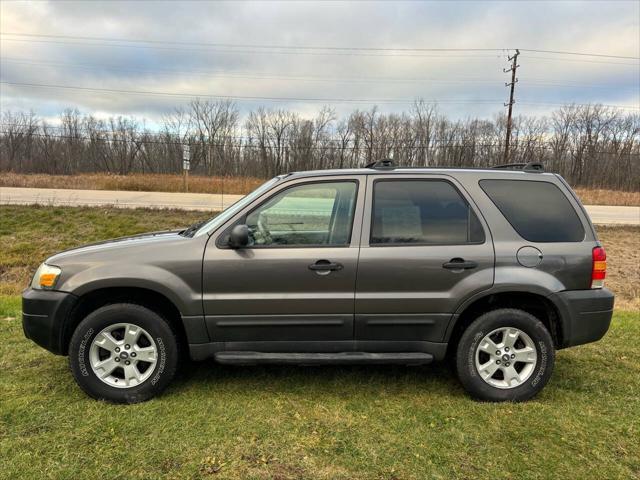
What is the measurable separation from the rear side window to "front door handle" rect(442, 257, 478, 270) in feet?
1.60

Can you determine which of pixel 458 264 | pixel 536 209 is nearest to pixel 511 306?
pixel 458 264

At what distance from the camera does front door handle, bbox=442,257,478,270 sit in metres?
3.35

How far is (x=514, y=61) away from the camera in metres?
33.3

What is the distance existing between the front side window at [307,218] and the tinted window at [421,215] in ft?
0.78

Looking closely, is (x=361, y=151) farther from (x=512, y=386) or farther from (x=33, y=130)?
(x=512, y=386)

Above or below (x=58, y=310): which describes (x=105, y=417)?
below

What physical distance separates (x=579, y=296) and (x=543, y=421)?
100 centimetres

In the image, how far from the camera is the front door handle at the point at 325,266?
330 centimetres

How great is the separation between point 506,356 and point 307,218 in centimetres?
196

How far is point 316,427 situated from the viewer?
3.07 metres

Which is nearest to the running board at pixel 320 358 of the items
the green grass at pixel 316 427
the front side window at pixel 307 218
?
the green grass at pixel 316 427

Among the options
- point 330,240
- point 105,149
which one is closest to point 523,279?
point 330,240

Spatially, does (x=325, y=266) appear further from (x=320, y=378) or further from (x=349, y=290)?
(x=320, y=378)

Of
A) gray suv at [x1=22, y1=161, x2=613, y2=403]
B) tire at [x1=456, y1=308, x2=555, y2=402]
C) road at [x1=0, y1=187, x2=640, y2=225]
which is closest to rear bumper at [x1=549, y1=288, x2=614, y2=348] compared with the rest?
gray suv at [x1=22, y1=161, x2=613, y2=403]
